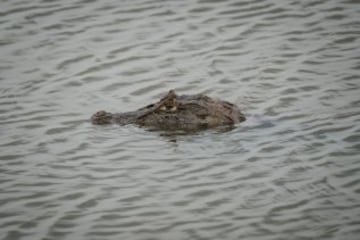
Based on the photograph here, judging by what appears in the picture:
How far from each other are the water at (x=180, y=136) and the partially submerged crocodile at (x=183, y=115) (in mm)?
196

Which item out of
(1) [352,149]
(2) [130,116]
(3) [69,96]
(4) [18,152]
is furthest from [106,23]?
(1) [352,149]

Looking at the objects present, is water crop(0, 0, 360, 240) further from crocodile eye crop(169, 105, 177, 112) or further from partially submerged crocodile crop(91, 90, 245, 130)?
crocodile eye crop(169, 105, 177, 112)

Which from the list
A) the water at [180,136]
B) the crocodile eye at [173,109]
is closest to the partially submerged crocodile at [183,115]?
the crocodile eye at [173,109]

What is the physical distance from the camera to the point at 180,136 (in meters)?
10.3

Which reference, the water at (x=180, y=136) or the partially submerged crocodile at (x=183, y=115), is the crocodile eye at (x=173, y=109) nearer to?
the partially submerged crocodile at (x=183, y=115)

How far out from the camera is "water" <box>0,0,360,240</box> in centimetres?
799

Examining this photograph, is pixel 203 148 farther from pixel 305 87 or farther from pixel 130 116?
pixel 305 87

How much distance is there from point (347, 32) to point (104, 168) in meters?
6.27

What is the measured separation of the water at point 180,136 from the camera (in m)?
7.99

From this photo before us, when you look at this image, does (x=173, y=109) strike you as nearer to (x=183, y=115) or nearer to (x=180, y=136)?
(x=183, y=115)

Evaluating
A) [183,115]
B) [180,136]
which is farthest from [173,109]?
[180,136]

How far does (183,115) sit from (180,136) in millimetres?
405

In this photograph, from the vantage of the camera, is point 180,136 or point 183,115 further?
point 183,115

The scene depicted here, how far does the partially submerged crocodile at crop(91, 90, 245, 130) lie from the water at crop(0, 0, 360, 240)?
20cm
